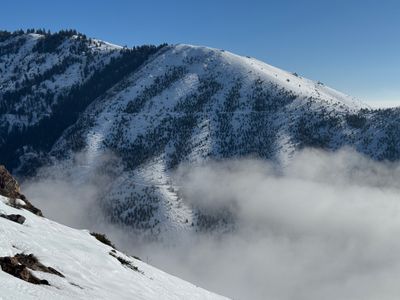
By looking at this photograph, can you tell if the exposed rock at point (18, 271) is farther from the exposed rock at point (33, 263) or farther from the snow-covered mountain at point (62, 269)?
the exposed rock at point (33, 263)

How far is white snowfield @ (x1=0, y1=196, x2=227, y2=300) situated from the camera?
1948 centimetres

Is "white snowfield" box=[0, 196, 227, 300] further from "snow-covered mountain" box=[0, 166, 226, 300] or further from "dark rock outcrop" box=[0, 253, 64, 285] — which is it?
"dark rock outcrop" box=[0, 253, 64, 285]

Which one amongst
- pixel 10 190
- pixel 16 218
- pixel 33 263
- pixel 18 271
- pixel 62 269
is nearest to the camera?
pixel 18 271

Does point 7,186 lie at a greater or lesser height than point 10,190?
greater

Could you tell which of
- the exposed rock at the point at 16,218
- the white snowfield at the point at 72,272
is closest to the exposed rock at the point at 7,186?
the white snowfield at the point at 72,272

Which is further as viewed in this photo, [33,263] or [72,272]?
[72,272]

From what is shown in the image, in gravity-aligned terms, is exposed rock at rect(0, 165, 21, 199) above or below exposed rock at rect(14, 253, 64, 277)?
above

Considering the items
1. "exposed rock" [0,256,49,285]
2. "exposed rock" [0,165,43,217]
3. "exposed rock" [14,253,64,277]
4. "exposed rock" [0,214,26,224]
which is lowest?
"exposed rock" [0,256,49,285]

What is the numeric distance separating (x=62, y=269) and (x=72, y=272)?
0.54m

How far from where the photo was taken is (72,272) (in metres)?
24.9

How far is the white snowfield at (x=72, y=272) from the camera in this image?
1948 centimetres

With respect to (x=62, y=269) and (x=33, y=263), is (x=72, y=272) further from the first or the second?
(x=33, y=263)

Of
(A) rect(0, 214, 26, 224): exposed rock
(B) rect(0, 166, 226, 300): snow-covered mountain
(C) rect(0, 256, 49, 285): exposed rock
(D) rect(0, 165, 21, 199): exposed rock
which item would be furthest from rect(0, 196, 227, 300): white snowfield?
(D) rect(0, 165, 21, 199): exposed rock

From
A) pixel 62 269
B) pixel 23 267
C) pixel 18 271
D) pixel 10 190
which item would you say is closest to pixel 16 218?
pixel 62 269
